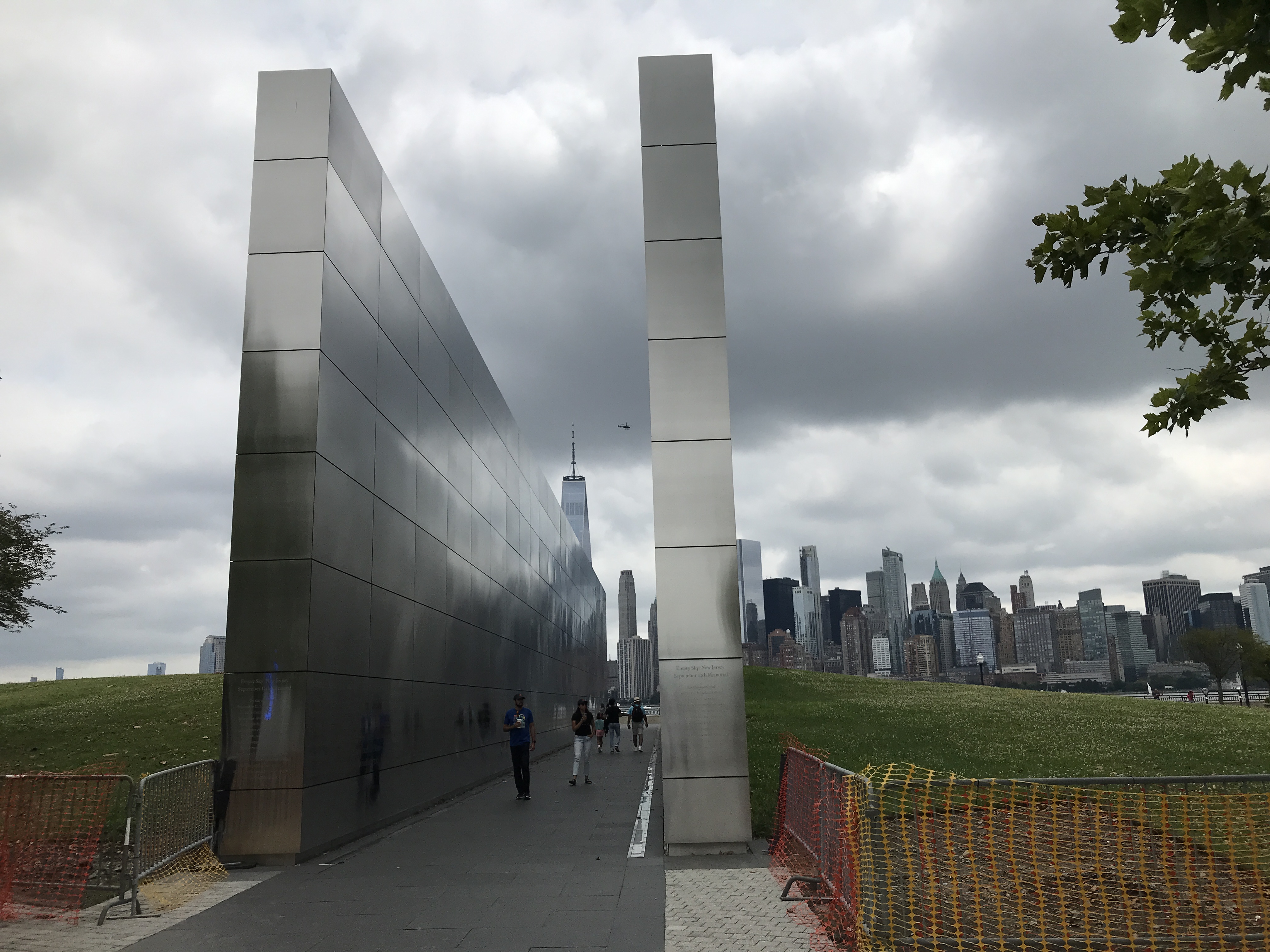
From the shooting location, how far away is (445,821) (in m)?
14.7

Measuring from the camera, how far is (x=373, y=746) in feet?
44.6

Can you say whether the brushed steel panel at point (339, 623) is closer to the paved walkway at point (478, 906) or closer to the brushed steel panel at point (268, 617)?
the brushed steel panel at point (268, 617)

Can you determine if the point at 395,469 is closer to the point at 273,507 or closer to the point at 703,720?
the point at 273,507

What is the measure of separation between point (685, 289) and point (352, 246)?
15.6 feet

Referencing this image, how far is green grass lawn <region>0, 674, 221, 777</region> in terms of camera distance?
20516mm

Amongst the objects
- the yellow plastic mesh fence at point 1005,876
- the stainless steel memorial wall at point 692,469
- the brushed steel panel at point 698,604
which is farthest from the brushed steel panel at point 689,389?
the yellow plastic mesh fence at point 1005,876

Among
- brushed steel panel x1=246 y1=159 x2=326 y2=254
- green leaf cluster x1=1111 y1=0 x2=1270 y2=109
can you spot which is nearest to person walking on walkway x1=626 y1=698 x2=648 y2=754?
brushed steel panel x1=246 y1=159 x2=326 y2=254

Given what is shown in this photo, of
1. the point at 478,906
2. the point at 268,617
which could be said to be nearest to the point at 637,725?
the point at 268,617

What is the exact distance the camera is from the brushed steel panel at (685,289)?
12.0 metres

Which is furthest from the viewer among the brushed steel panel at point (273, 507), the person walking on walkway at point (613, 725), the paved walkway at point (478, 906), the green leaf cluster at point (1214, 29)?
the person walking on walkway at point (613, 725)

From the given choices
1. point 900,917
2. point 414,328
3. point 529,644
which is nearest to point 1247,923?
point 900,917

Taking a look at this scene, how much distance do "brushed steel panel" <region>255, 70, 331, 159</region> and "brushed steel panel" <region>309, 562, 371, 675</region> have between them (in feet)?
17.4

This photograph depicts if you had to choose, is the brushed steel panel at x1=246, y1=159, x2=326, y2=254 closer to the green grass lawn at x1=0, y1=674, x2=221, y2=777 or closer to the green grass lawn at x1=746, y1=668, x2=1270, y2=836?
the green grass lawn at x1=746, y1=668, x2=1270, y2=836

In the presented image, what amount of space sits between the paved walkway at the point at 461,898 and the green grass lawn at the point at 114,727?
7804 millimetres
